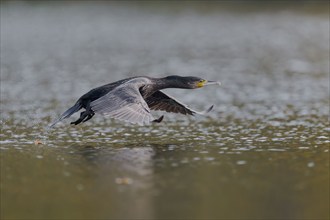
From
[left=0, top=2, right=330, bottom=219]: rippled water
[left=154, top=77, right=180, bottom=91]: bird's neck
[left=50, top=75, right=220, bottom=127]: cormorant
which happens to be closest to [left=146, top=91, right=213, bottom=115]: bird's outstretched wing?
[left=50, top=75, right=220, bottom=127]: cormorant

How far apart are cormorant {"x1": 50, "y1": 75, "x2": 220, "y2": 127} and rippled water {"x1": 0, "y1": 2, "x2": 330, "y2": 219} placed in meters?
0.50

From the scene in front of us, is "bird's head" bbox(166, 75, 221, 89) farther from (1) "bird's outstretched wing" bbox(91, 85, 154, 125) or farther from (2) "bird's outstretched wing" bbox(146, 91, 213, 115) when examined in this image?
(1) "bird's outstretched wing" bbox(91, 85, 154, 125)

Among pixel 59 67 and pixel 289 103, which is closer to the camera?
pixel 289 103

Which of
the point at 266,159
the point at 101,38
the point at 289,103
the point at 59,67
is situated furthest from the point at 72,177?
the point at 101,38

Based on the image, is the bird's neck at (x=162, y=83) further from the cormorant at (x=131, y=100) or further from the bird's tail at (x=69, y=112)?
the bird's tail at (x=69, y=112)

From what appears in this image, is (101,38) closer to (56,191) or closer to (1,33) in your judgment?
(1,33)

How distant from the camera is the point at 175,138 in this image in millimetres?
13992

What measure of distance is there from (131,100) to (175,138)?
1660 millimetres

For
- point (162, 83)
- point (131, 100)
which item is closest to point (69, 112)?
point (131, 100)

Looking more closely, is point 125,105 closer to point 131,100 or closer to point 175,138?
point 131,100

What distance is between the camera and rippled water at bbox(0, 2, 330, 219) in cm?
953

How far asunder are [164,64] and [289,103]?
30.5 ft

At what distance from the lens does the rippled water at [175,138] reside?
9.53 meters

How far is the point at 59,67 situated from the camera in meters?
26.0
